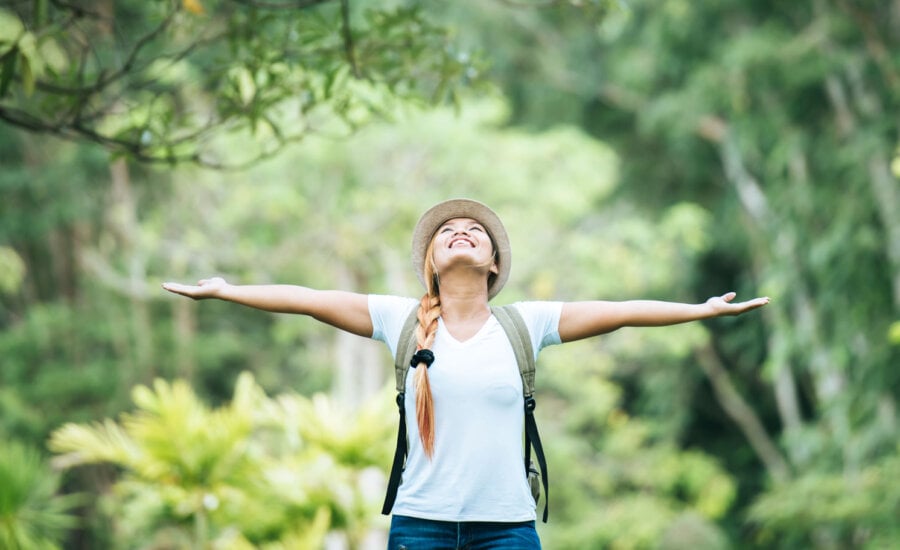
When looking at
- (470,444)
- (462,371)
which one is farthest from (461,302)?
(470,444)

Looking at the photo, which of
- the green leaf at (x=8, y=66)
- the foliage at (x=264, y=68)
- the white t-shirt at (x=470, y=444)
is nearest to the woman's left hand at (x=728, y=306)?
the white t-shirt at (x=470, y=444)

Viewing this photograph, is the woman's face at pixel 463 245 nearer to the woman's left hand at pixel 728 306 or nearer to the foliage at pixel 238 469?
the woman's left hand at pixel 728 306

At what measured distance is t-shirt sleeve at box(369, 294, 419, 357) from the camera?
8.82ft

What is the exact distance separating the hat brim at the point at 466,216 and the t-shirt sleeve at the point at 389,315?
122 mm

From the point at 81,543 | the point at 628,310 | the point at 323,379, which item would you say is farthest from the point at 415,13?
the point at 81,543

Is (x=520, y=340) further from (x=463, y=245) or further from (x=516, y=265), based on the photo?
(x=516, y=265)

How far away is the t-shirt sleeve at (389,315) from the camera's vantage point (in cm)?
269

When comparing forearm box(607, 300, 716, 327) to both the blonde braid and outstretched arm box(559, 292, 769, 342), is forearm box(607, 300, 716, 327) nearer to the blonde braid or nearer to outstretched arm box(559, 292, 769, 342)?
outstretched arm box(559, 292, 769, 342)

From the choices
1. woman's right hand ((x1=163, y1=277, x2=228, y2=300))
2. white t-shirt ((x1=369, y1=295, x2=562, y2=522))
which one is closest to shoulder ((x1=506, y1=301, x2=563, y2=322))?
white t-shirt ((x1=369, y1=295, x2=562, y2=522))

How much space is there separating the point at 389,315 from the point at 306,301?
0.21 meters

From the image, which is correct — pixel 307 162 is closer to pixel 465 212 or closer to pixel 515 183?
pixel 515 183

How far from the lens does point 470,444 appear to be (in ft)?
8.18

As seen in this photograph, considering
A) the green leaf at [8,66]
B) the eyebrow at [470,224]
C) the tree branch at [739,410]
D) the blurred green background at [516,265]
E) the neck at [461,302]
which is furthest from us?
the tree branch at [739,410]

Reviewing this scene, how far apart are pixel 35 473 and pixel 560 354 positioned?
6156 mm
